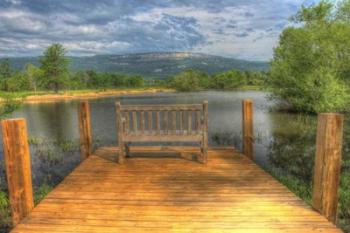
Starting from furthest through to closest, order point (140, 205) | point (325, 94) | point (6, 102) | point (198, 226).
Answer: point (325, 94) < point (6, 102) < point (140, 205) < point (198, 226)

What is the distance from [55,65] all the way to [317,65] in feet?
188

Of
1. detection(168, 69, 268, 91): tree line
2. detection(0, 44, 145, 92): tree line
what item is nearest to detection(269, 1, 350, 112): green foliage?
detection(0, 44, 145, 92): tree line

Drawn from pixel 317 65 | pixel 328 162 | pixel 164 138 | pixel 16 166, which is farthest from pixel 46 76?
pixel 328 162

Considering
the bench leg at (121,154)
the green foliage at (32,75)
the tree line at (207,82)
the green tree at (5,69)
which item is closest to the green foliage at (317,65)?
the bench leg at (121,154)

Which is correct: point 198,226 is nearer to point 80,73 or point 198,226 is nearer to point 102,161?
point 102,161

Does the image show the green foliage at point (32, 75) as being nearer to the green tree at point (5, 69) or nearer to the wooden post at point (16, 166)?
the green tree at point (5, 69)

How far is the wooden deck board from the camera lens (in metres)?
3.45

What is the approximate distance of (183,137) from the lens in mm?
6203

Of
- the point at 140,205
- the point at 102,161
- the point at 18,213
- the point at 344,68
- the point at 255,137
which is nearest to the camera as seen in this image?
the point at 18,213

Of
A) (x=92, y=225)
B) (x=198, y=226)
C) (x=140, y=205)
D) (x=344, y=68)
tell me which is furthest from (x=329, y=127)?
(x=344, y=68)

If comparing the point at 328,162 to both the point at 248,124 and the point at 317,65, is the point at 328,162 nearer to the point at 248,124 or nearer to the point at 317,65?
the point at 248,124

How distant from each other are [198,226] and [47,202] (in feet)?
8.00

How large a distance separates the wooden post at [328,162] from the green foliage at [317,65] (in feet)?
54.6

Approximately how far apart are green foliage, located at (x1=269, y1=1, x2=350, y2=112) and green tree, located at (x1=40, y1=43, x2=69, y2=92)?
5248 cm
